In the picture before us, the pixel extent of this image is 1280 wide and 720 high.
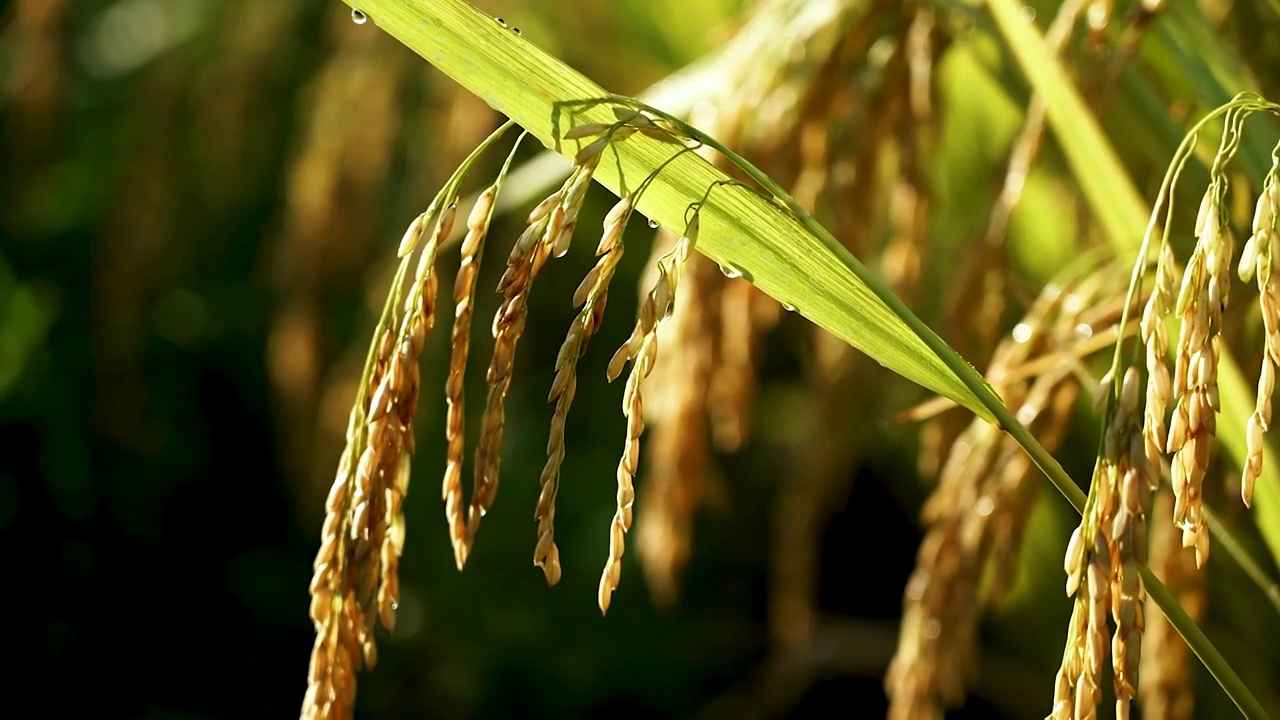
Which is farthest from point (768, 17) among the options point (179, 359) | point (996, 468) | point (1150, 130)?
point (179, 359)

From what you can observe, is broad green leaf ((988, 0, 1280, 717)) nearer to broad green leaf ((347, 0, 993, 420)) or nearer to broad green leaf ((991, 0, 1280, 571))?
broad green leaf ((991, 0, 1280, 571))

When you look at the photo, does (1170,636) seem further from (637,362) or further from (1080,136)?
(637,362)

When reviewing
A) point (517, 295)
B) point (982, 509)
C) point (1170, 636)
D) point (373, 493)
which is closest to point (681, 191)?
point (517, 295)

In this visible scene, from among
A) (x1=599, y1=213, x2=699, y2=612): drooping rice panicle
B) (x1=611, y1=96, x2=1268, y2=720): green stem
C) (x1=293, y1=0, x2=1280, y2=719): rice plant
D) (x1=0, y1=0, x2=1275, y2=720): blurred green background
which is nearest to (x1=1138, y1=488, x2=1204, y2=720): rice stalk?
(x1=293, y1=0, x2=1280, y2=719): rice plant

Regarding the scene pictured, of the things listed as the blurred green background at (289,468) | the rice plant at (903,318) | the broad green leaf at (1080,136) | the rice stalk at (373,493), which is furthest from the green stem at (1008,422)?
the blurred green background at (289,468)

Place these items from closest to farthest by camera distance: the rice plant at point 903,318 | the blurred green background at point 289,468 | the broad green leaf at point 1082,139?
1. the rice plant at point 903,318
2. the broad green leaf at point 1082,139
3. the blurred green background at point 289,468

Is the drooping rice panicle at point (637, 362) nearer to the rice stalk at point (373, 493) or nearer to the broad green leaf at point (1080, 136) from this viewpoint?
the rice stalk at point (373, 493)
